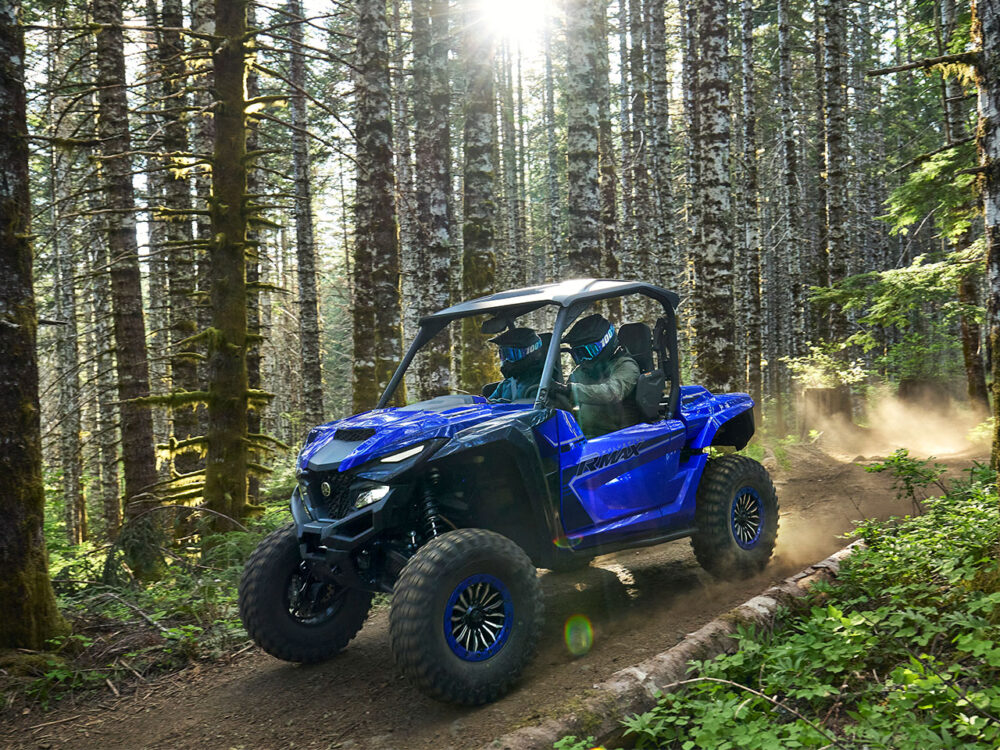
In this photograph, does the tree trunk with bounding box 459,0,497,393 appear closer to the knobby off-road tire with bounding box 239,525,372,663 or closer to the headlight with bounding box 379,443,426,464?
the knobby off-road tire with bounding box 239,525,372,663

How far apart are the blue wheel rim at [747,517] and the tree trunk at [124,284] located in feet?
25.3

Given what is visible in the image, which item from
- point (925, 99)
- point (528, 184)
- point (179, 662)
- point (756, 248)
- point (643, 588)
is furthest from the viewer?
point (528, 184)

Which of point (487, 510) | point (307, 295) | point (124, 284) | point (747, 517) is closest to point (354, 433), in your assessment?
point (487, 510)

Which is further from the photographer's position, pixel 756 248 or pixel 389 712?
pixel 756 248

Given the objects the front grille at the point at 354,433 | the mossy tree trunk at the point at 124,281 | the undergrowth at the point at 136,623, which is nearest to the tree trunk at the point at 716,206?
the undergrowth at the point at 136,623

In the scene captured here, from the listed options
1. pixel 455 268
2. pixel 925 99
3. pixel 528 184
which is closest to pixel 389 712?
pixel 455 268

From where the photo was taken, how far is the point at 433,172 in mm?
14586

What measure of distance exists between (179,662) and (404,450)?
2.74 m

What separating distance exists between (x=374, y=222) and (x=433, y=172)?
391cm

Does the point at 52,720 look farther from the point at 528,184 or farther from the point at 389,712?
the point at 528,184

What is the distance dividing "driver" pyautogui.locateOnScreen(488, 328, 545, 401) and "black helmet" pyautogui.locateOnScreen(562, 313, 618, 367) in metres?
0.34

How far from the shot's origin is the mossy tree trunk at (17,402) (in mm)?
5000

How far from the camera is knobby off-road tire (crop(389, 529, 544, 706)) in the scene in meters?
3.98

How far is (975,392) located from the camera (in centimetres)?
1444
